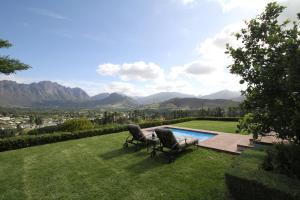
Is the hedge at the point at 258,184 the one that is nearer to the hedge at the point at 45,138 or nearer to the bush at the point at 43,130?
the hedge at the point at 45,138

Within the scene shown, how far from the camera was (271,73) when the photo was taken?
3.54m

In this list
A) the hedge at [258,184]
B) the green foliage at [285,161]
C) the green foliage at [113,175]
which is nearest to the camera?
the hedge at [258,184]

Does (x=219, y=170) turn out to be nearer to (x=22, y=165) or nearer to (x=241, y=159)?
(x=241, y=159)

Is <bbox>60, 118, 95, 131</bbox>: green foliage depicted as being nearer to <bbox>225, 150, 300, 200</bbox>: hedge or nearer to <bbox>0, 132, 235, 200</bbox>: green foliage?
<bbox>0, 132, 235, 200</bbox>: green foliage

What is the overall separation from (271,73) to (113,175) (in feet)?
16.3

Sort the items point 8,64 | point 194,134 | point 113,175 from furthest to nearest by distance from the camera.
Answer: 1. point 194,134
2. point 8,64
3. point 113,175

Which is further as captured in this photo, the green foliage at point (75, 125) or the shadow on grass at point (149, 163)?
the green foliage at point (75, 125)

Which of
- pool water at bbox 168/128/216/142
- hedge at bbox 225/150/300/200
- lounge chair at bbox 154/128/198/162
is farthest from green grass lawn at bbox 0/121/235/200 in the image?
pool water at bbox 168/128/216/142

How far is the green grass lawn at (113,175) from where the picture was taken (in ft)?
14.8

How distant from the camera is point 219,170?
5.74 m

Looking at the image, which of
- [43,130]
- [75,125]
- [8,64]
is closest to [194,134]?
[75,125]

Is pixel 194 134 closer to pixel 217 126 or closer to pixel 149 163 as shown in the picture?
pixel 217 126

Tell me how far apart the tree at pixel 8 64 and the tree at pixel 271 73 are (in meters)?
9.52

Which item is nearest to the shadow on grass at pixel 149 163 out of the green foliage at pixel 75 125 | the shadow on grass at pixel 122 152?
the shadow on grass at pixel 122 152
